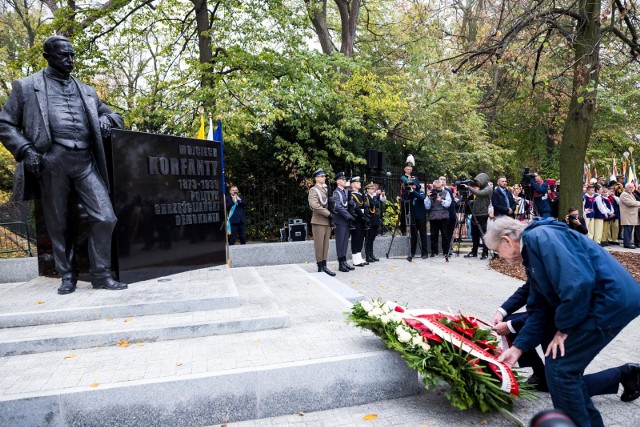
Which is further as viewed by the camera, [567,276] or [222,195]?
[222,195]

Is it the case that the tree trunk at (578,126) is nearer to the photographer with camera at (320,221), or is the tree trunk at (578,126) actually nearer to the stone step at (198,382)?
the photographer with camera at (320,221)

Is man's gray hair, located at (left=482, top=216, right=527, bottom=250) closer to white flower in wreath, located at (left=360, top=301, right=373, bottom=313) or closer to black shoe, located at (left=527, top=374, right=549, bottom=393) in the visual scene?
white flower in wreath, located at (left=360, top=301, right=373, bottom=313)

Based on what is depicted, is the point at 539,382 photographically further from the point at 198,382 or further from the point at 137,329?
the point at 137,329

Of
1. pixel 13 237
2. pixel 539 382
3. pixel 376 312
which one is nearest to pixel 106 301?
pixel 376 312

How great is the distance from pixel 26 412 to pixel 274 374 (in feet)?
5.50

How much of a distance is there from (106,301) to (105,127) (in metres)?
2.13

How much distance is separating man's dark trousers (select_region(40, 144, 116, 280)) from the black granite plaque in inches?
9.3

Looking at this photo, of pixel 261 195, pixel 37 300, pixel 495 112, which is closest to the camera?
pixel 37 300

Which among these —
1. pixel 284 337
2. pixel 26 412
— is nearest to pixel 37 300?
pixel 26 412

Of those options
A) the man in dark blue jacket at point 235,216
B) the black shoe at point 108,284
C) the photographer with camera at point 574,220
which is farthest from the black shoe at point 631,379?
the man in dark blue jacket at point 235,216

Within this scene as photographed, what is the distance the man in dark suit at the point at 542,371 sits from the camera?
3.46m

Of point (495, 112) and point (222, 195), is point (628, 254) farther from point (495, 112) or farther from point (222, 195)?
point (495, 112)

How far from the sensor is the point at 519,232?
3088 mm

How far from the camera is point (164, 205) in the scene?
6.52 m
